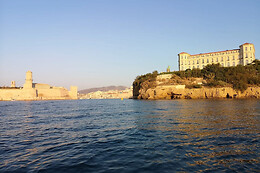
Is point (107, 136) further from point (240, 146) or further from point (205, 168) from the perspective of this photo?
point (240, 146)

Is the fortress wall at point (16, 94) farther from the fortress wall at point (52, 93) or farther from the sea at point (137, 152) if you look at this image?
the sea at point (137, 152)

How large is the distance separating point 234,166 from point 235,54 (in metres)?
96.7

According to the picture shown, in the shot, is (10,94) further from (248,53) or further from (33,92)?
(248,53)

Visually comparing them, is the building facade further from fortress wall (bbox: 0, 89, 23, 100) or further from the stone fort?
fortress wall (bbox: 0, 89, 23, 100)

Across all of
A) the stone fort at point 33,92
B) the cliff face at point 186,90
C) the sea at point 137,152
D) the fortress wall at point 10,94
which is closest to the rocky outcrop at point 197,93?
the cliff face at point 186,90

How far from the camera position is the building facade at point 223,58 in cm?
7794

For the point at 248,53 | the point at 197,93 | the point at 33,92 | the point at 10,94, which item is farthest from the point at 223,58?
the point at 10,94

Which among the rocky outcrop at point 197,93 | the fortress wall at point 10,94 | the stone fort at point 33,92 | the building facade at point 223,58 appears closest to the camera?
the rocky outcrop at point 197,93

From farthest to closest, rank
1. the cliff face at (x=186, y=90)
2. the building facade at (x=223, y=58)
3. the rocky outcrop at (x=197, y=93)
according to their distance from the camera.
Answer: the building facade at (x=223, y=58), the cliff face at (x=186, y=90), the rocky outcrop at (x=197, y=93)

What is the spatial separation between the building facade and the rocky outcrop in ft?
108

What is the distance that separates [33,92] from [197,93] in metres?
123

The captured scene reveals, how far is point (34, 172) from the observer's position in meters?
5.52

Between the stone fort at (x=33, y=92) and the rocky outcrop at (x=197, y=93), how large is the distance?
105m

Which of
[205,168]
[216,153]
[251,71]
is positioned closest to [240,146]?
[216,153]
